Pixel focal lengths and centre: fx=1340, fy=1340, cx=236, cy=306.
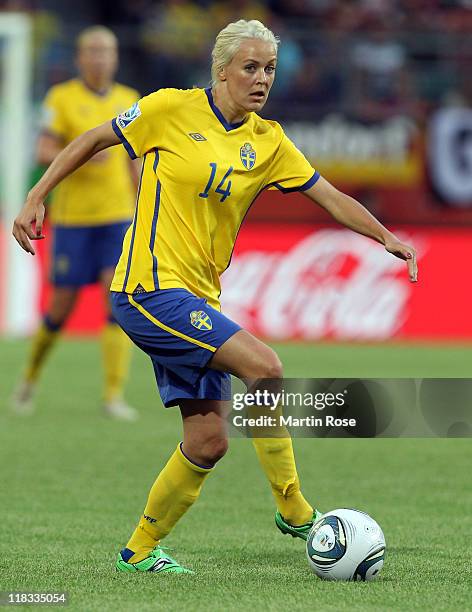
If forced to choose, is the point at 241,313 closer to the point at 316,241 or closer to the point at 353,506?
the point at 316,241

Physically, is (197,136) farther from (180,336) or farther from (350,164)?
(350,164)

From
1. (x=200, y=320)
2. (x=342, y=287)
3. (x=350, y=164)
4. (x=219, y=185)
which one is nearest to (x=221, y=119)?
(x=219, y=185)

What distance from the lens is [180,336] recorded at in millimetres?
4410

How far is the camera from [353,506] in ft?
19.8

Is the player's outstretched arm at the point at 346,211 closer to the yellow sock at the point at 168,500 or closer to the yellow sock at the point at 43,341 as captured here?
the yellow sock at the point at 168,500

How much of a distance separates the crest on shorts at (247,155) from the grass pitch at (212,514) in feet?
4.58

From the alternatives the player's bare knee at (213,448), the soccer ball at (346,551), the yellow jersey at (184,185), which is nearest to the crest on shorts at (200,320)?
the yellow jersey at (184,185)

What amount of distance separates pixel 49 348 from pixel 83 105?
164cm

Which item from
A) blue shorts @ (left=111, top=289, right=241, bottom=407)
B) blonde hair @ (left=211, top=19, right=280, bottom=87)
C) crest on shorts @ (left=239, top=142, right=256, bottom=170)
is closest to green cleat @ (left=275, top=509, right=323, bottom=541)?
blue shorts @ (left=111, top=289, right=241, bottom=407)

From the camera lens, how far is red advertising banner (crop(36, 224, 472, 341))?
13867 millimetres

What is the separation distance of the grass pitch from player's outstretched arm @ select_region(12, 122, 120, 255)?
3.71ft

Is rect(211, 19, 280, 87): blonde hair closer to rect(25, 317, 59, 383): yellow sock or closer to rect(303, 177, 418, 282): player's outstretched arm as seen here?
rect(303, 177, 418, 282): player's outstretched arm

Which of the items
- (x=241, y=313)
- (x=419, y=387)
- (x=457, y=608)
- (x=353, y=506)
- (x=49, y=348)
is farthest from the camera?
(x=241, y=313)

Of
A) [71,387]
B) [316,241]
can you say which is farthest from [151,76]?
[71,387]
